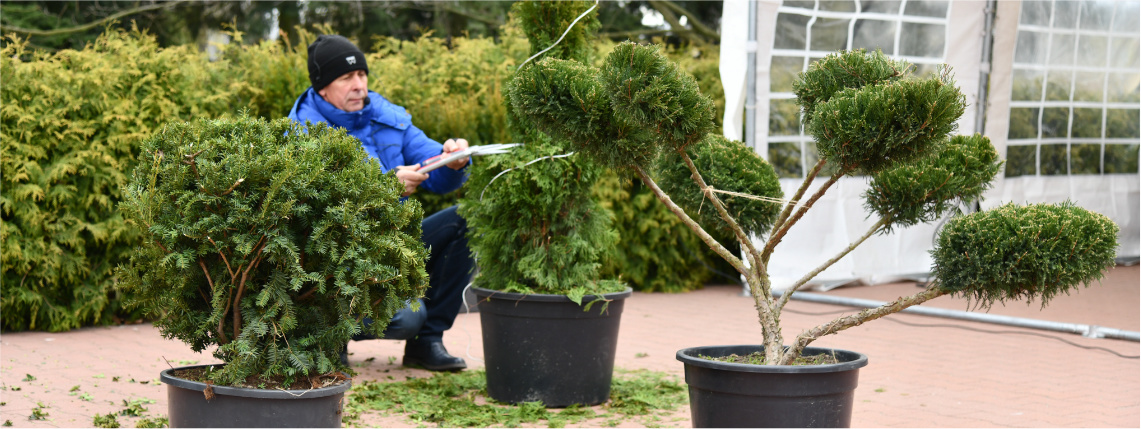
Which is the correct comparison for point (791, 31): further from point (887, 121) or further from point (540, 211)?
point (887, 121)

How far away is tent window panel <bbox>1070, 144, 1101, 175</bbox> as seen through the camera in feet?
28.6

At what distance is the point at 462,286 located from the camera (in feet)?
15.2

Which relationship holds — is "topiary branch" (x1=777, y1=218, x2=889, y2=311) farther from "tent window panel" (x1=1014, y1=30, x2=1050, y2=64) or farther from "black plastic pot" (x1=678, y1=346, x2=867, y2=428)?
"tent window panel" (x1=1014, y1=30, x2=1050, y2=64)

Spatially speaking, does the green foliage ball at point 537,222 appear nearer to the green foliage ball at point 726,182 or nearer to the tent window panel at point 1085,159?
the green foliage ball at point 726,182

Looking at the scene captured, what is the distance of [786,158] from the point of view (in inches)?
285

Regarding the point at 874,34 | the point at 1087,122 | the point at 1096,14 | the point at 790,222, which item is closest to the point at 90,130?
the point at 790,222

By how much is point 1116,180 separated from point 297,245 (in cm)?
900

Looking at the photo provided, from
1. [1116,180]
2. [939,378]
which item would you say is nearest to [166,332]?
[939,378]

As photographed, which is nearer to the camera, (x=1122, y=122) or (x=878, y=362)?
(x=878, y=362)

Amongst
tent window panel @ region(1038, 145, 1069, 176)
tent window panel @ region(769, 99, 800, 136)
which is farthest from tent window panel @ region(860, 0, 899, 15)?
tent window panel @ region(1038, 145, 1069, 176)

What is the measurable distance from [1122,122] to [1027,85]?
173cm

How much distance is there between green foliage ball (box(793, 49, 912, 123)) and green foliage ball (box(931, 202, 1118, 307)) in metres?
0.46

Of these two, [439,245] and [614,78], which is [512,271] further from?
[614,78]

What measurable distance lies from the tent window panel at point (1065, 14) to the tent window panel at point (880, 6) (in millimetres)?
1724
